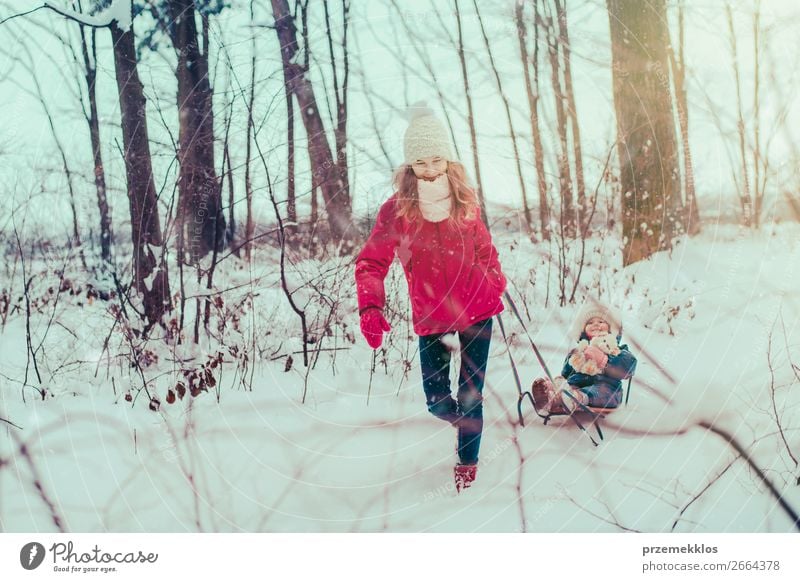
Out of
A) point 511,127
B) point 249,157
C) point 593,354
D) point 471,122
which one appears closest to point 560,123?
point 511,127

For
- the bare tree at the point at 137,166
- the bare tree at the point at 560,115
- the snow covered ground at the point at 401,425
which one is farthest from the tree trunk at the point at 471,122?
the bare tree at the point at 137,166

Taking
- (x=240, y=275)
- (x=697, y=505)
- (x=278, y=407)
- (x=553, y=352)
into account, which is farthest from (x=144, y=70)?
(x=697, y=505)

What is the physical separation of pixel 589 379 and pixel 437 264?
66cm

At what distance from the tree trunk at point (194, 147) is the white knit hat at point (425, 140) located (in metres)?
0.71

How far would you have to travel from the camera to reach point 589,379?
1948 millimetres

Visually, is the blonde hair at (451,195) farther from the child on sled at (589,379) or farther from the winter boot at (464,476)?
the winter boot at (464,476)

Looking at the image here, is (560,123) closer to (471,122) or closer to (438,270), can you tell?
(471,122)

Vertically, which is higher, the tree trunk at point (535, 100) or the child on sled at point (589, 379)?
the tree trunk at point (535, 100)

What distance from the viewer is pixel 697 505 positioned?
186 cm

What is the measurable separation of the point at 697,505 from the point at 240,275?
1709 millimetres

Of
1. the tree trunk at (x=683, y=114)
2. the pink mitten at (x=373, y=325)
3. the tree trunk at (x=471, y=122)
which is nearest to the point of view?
the pink mitten at (x=373, y=325)
